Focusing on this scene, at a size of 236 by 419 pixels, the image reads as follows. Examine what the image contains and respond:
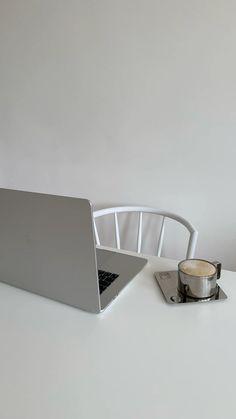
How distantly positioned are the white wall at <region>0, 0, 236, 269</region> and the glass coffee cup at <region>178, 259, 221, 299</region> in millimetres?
683

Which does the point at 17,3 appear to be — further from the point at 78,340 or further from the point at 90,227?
the point at 78,340

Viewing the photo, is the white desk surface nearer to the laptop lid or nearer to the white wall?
the laptop lid

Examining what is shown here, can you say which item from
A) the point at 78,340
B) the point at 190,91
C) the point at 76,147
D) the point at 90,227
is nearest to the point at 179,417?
the point at 78,340

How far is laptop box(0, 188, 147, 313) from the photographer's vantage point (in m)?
0.73

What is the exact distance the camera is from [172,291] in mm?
916

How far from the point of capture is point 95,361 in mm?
674

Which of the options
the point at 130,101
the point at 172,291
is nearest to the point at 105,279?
the point at 172,291

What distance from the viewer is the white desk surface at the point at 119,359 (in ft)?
1.89

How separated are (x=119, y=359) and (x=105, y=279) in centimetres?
30

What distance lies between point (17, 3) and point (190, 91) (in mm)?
1018

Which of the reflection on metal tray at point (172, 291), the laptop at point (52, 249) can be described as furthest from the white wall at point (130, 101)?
the laptop at point (52, 249)

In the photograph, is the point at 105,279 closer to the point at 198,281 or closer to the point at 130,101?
the point at 198,281

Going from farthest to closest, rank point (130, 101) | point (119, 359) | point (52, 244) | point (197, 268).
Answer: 1. point (130, 101)
2. point (197, 268)
3. point (52, 244)
4. point (119, 359)

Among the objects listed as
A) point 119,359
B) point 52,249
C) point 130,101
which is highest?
point 130,101
